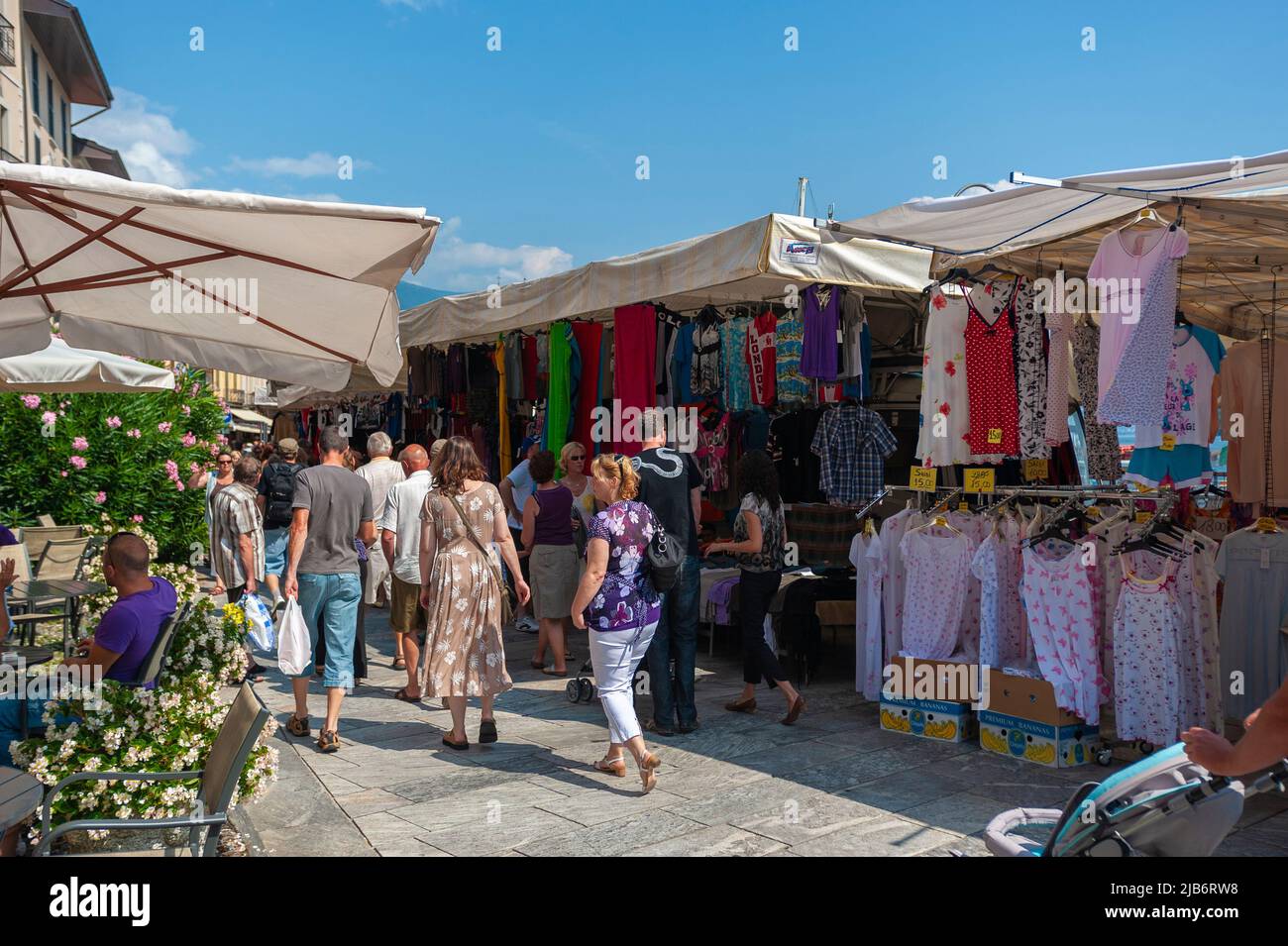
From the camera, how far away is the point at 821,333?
7559 mm

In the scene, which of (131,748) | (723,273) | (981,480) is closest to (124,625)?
(131,748)

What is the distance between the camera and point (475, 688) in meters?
5.75

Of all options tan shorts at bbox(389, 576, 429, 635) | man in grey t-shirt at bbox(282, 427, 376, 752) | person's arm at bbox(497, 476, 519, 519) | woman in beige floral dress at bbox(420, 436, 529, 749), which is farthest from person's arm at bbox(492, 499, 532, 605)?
person's arm at bbox(497, 476, 519, 519)

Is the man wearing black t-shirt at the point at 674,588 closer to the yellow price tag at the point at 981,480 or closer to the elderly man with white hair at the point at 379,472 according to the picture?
the yellow price tag at the point at 981,480

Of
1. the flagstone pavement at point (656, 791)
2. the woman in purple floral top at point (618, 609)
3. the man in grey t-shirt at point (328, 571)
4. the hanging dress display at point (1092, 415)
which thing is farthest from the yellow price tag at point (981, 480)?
the man in grey t-shirt at point (328, 571)

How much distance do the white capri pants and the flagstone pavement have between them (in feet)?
1.26

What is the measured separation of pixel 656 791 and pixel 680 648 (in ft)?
4.05

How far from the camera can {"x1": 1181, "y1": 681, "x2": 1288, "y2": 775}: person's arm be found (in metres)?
2.20

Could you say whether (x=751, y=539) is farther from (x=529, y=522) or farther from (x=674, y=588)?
(x=529, y=522)

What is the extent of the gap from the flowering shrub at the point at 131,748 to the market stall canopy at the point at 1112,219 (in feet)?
13.5

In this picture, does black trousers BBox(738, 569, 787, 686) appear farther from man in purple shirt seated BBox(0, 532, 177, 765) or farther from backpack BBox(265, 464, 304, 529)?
backpack BBox(265, 464, 304, 529)

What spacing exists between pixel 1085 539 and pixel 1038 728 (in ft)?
3.52

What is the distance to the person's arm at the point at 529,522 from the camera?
313 inches

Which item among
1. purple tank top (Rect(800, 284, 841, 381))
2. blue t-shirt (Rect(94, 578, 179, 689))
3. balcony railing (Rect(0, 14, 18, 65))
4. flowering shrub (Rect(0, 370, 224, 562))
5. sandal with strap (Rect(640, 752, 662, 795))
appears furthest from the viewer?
balcony railing (Rect(0, 14, 18, 65))
